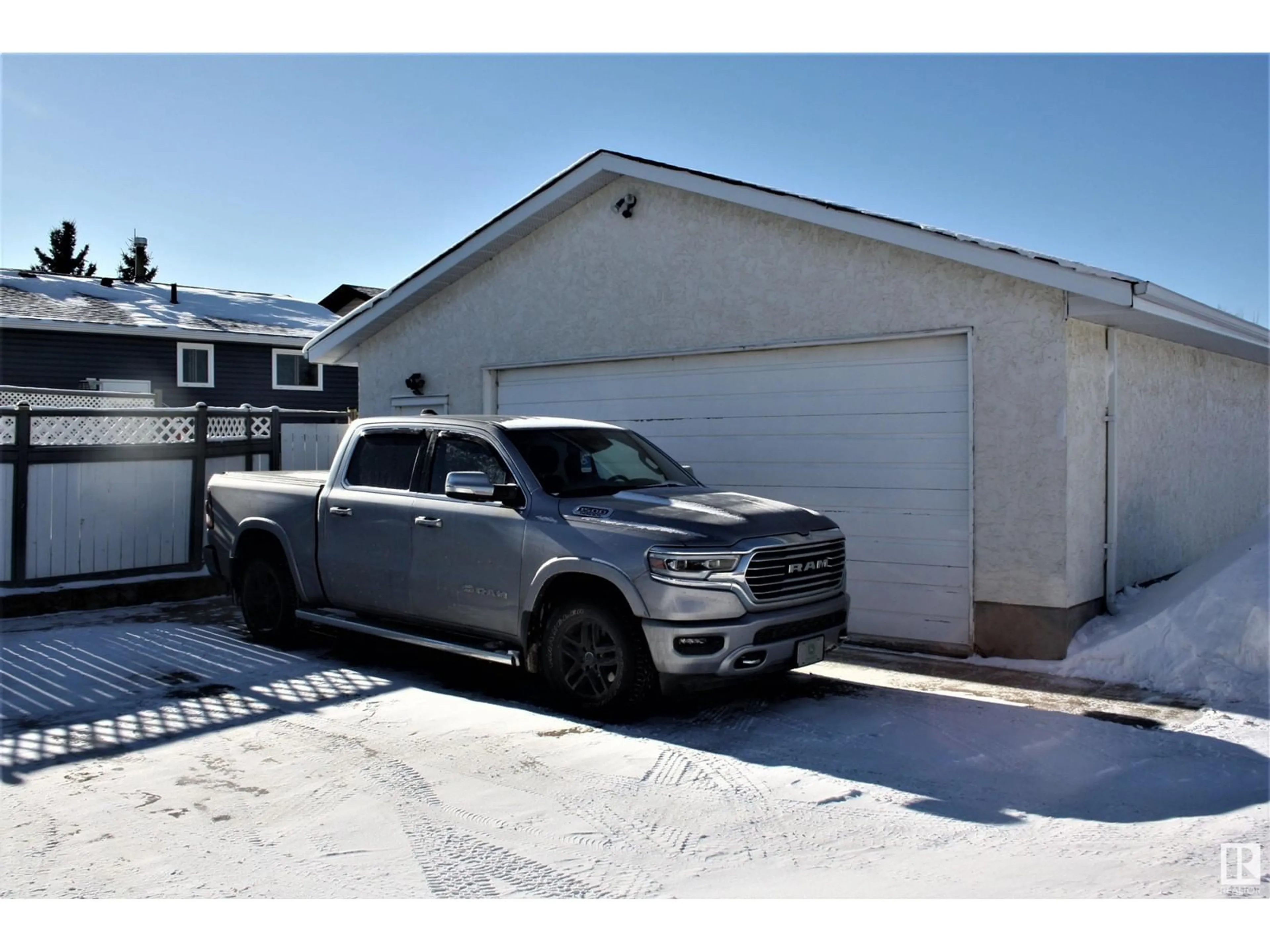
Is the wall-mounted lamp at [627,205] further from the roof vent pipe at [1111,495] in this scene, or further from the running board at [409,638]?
the running board at [409,638]

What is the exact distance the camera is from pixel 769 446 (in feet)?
32.2

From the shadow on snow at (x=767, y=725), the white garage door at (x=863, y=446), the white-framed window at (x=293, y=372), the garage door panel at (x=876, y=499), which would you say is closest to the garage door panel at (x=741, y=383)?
the white garage door at (x=863, y=446)

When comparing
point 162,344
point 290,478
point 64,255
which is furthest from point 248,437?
point 64,255

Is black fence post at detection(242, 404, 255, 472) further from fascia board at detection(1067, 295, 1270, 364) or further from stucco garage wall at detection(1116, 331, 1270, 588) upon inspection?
stucco garage wall at detection(1116, 331, 1270, 588)

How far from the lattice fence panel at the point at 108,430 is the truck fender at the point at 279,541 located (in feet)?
10.2

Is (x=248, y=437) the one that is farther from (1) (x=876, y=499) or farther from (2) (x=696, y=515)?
(2) (x=696, y=515)

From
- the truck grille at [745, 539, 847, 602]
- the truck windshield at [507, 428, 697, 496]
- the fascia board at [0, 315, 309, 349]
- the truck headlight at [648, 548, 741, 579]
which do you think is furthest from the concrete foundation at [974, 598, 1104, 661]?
the fascia board at [0, 315, 309, 349]

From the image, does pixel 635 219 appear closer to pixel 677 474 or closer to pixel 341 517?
pixel 677 474

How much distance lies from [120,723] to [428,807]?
2.68 metres

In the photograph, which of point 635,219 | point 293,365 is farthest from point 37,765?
point 293,365

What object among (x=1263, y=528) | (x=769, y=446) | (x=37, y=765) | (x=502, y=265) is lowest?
(x=37, y=765)

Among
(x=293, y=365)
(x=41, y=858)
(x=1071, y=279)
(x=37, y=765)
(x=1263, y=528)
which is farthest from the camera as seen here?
(x=293, y=365)

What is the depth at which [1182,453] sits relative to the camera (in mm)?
11188

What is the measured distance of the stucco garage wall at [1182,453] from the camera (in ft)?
31.7
